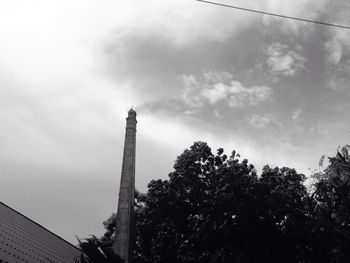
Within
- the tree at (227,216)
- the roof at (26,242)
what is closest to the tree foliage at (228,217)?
the tree at (227,216)

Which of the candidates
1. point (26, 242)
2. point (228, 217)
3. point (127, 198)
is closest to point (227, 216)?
point (228, 217)

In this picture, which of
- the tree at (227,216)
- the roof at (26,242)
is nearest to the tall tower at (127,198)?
the tree at (227,216)

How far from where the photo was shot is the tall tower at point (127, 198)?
924 inches

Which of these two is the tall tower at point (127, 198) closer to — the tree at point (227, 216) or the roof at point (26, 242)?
the tree at point (227, 216)

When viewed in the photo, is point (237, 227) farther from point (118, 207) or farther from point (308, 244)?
point (118, 207)

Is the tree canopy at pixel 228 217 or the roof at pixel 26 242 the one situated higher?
the tree canopy at pixel 228 217

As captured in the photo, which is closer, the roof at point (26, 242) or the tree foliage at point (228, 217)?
the roof at point (26, 242)

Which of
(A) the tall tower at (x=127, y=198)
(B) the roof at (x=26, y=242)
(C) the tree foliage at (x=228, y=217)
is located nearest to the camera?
(B) the roof at (x=26, y=242)

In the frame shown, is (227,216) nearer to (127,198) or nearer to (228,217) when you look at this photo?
(228,217)

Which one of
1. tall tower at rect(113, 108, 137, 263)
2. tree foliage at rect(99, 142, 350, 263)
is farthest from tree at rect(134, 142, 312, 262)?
tall tower at rect(113, 108, 137, 263)

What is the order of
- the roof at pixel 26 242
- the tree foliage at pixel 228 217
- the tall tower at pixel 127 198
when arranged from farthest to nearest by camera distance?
the tall tower at pixel 127 198 → the tree foliage at pixel 228 217 → the roof at pixel 26 242

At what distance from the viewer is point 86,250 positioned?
3777 mm

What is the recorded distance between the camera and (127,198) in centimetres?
2522

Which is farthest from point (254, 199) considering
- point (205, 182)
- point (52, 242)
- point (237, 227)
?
point (52, 242)
